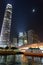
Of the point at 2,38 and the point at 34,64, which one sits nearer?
the point at 34,64

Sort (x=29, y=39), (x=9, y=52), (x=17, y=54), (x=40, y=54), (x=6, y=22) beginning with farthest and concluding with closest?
(x=6, y=22), (x=29, y=39), (x=17, y=54), (x=9, y=52), (x=40, y=54)

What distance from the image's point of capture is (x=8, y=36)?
45625 mm

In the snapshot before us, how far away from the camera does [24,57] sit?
10.4 meters

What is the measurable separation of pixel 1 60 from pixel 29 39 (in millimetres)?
34718

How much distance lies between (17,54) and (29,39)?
3392 cm

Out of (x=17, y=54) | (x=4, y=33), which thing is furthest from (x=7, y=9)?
(x=17, y=54)

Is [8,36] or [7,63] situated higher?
[8,36]

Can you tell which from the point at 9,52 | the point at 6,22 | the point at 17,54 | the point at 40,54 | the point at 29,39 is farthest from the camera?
the point at 6,22

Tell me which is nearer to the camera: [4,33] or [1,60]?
[1,60]

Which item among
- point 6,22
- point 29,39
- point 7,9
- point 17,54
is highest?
point 7,9

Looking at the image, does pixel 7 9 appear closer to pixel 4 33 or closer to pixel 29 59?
pixel 4 33

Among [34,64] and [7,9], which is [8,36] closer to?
[7,9]

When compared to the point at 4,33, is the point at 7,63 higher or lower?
lower

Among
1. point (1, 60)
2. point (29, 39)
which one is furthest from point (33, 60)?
point (29, 39)
